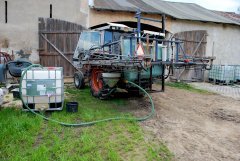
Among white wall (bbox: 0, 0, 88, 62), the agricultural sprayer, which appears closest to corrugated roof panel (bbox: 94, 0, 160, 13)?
white wall (bbox: 0, 0, 88, 62)

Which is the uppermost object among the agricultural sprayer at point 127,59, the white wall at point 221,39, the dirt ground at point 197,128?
the white wall at point 221,39

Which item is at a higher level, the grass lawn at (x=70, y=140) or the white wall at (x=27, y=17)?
the white wall at (x=27, y=17)

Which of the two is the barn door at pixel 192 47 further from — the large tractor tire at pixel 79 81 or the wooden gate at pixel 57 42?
the large tractor tire at pixel 79 81

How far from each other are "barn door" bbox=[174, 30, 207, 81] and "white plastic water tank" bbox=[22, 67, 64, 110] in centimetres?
870

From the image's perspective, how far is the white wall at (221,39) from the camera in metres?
14.4

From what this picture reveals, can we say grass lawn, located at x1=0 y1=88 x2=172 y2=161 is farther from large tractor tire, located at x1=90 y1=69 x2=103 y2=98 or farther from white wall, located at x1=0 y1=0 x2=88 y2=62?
white wall, located at x1=0 y1=0 x2=88 y2=62

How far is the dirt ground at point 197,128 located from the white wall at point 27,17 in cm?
535

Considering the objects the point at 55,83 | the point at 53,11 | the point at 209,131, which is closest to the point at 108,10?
the point at 53,11

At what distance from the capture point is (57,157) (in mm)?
4199

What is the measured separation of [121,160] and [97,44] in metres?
5.30

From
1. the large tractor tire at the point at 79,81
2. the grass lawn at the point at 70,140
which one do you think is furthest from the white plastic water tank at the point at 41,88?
the large tractor tire at the point at 79,81

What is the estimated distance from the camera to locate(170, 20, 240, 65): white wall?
569 inches

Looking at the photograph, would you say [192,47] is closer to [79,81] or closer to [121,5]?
[121,5]

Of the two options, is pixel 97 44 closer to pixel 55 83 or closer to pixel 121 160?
pixel 55 83
